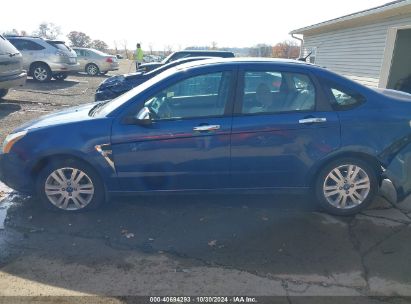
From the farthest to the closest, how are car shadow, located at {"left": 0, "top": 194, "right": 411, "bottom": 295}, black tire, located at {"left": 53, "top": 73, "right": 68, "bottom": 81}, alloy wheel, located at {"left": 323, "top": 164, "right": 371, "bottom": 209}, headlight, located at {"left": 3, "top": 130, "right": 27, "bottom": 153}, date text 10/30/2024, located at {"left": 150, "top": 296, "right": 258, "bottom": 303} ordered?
1. black tire, located at {"left": 53, "top": 73, "right": 68, "bottom": 81}
2. alloy wheel, located at {"left": 323, "top": 164, "right": 371, "bottom": 209}
3. headlight, located at {"left": 3, "top": 130, "right": 27, "bottom": 153}
4. car shadow, located at {"left": 0, "top": 194, "right": 411, "bottom": 295}
5. date text 10/30/2024, located at {"left": 150, "top": 296, "right": 258, "bottom": 303}

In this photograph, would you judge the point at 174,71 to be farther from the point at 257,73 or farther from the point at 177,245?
the point at 177,245

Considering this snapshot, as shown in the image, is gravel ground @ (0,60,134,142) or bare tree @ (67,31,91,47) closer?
gravel ground @ (0,60,134,142)

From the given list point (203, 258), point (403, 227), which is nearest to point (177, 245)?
point (203, 258)

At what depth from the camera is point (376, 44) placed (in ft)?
35.8

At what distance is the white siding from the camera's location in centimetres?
1057

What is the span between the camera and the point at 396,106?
12.4ft

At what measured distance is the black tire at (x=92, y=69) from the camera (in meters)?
21.1

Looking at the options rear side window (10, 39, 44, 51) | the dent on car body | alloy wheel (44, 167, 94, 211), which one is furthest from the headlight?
rear side window (10, 39, 44, 51)

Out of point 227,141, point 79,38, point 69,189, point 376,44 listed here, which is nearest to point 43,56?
point 376,44

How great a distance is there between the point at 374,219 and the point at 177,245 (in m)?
2.19

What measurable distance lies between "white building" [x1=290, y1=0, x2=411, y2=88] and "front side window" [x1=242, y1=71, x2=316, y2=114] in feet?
20.7

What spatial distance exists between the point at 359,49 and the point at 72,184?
1143cm

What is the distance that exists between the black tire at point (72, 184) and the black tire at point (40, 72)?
12688 millimetres

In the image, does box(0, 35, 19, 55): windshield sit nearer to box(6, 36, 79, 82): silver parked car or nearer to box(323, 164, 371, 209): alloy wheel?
box(6, 36, 79, 82): silver parked car
